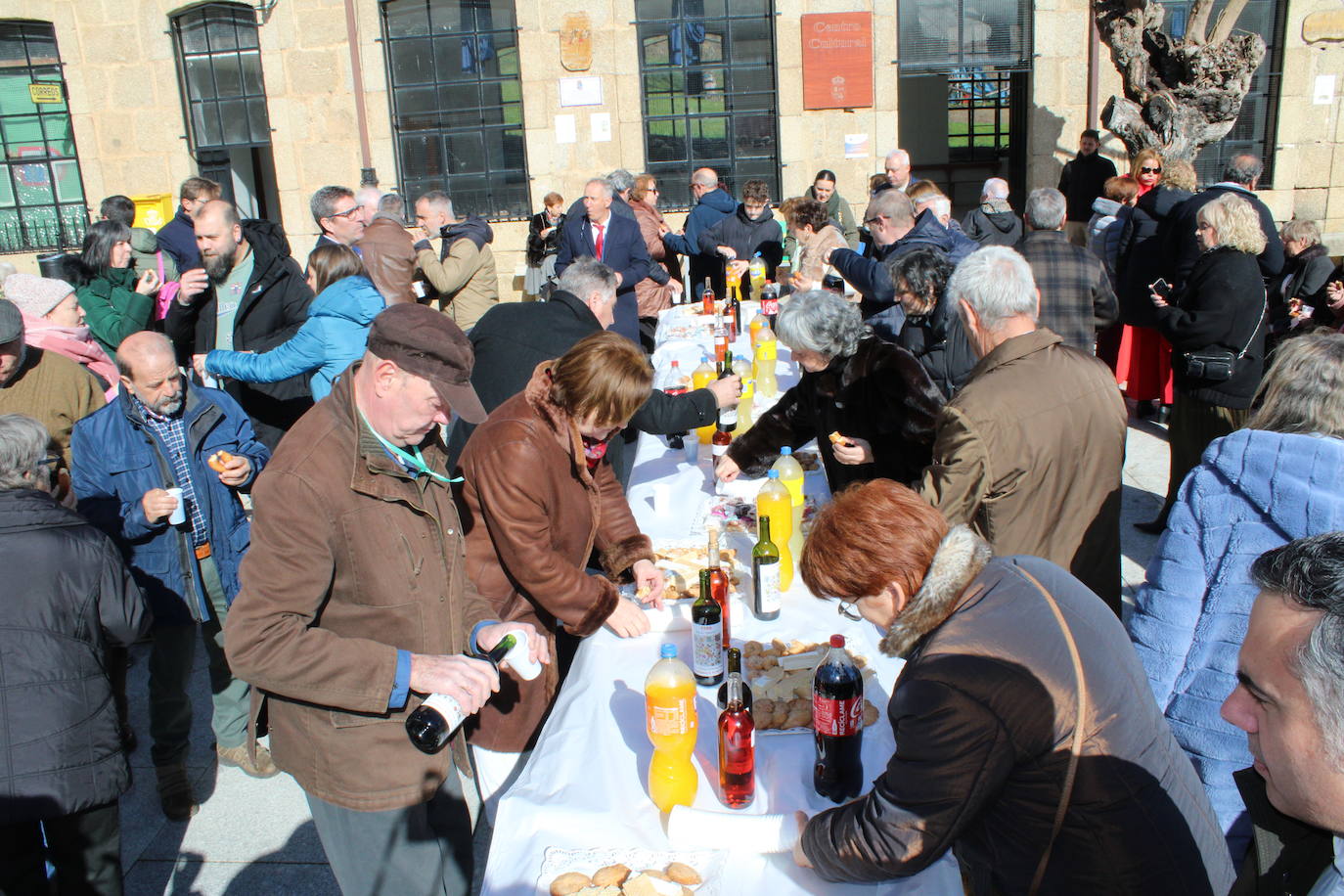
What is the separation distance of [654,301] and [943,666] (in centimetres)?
673

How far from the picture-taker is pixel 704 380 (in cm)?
480

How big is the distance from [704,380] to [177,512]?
252cm

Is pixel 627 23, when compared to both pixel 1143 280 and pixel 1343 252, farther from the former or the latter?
pixel 1343 252

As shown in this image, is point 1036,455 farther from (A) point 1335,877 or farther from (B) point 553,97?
(B) point 553,97

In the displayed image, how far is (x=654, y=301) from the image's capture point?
8094mm

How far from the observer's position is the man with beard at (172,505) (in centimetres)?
317

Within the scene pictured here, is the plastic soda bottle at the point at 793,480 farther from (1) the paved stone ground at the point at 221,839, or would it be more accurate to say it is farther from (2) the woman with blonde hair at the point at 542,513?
(1) the paved stone ground at the point at 221,839

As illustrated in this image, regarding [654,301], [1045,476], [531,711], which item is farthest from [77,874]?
[654,301]

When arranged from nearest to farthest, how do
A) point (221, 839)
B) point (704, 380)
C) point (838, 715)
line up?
1. point (838, 715)
2. point (221, 839)
3. point (704, 380)

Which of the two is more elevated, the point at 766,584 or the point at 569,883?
the point at 766,584

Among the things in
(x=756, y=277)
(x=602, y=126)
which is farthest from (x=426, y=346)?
(x=602, y=126)

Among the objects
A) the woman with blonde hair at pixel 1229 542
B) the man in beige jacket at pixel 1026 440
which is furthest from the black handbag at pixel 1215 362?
the woman with blonde hair at pixel 1229 542

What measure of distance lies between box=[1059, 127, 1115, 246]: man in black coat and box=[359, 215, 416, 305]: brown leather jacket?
6.94 meters

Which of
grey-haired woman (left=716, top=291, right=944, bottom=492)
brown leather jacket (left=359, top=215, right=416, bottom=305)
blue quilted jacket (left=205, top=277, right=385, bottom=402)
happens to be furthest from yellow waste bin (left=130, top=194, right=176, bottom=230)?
grey-haired woman (left=716, top=291, right=944, bottom=492)
